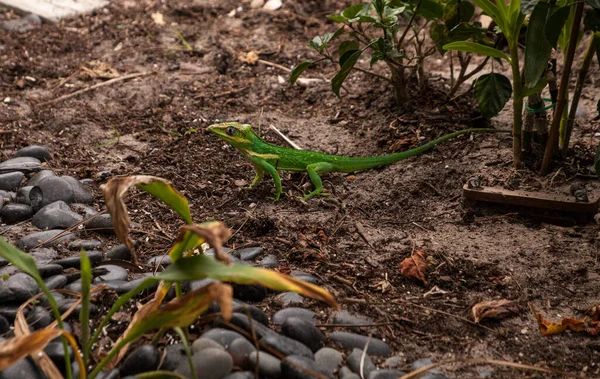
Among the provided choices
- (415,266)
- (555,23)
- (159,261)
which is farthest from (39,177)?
(555,23)

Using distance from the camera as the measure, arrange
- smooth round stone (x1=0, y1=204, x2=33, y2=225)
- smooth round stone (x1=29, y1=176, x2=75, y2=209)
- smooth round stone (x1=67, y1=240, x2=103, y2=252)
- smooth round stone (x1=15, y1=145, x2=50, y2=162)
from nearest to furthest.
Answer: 1. smooth round stone (x1=67, y1=240, x2=103, y2=252)
2. smooth round stone (x1=0, y1=204, x2=33, y2=225)
3. smooth round stone (x1=29, y1=176, x2=75, y2=209)
4. smooth round stone (x1=15, y1=145, x2=50, y2=162)

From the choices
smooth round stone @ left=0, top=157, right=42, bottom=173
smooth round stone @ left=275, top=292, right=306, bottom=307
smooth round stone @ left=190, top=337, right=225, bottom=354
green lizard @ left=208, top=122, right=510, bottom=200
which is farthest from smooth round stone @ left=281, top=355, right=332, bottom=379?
smooth round stone @ left=0, top=157, right=42, bottom=173

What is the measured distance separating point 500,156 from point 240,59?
257 centimetres

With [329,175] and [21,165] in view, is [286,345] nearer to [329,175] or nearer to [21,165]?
[329,175]

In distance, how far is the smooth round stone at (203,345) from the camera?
2.25 metres

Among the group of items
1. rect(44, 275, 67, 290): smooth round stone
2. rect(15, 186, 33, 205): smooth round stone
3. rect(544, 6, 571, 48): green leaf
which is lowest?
rect(44, 275, 67, 290): smooth round stone

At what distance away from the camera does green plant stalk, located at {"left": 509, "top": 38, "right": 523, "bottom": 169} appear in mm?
3383

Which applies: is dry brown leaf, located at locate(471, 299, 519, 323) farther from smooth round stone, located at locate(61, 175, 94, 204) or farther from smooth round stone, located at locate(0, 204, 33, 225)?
smooth round stone, located at locate(0, 204, 33, 225)

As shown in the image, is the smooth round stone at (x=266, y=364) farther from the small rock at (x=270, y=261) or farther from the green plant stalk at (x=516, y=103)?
the green plant stalk at (x=516, y=103)

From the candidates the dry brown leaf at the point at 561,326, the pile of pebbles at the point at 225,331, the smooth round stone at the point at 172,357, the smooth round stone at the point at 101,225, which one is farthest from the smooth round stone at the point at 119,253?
the dry brown leaf at the point at 561,326

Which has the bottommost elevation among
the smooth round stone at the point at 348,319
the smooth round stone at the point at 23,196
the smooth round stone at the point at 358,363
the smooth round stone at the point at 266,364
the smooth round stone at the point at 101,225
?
the smooth round stone at the point at 358,363

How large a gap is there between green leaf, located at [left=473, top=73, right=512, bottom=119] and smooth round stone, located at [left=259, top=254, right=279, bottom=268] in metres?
1.52

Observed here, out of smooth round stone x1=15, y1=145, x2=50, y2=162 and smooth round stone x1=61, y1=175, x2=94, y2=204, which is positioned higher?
smooth round stone x1=15, y1=145, x2=50, y2=162

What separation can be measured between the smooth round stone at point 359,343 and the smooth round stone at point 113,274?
0.94 m
